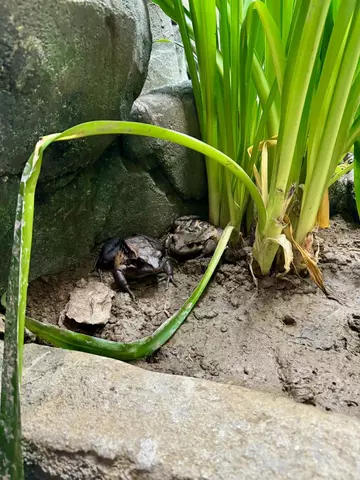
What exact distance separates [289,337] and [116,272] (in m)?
0.60

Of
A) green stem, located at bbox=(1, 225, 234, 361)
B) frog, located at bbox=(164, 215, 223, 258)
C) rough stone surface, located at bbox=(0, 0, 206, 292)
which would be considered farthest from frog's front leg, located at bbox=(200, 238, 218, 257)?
green stem, located at bbox=(1, 225, 234, 361)

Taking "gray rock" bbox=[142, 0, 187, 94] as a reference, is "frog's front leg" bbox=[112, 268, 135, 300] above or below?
below

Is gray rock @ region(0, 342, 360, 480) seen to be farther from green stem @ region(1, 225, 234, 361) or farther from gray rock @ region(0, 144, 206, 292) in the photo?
gray rock @ region(0, 144, 206, 292)

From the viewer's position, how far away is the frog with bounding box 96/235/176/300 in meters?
1.36

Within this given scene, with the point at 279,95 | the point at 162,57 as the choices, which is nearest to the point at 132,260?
the point at 279,95

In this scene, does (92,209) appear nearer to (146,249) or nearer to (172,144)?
(146,249)

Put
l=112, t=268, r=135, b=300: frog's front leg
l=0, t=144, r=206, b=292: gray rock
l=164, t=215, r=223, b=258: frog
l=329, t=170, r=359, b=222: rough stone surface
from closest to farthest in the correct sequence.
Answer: l=0, t=144, r=206, b=292: gray rock < l=112, t=268, r=135, b=300: frog's front leg < l=164, t=215, r=223, b=258: frog < l=329, t=170, r=359, b=222: rough stone surface

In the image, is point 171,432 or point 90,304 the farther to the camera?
point 90,304

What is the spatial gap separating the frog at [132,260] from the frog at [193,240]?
0.05 m

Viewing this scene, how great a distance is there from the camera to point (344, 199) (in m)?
1.68

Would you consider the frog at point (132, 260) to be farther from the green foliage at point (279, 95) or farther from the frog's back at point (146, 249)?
the green foliage at point (279, 95)

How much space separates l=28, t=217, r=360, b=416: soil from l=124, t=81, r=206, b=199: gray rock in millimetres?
331

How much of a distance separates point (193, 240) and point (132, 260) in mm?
242

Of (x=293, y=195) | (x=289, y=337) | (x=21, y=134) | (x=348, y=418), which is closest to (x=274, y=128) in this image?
(x=293, y=195)
